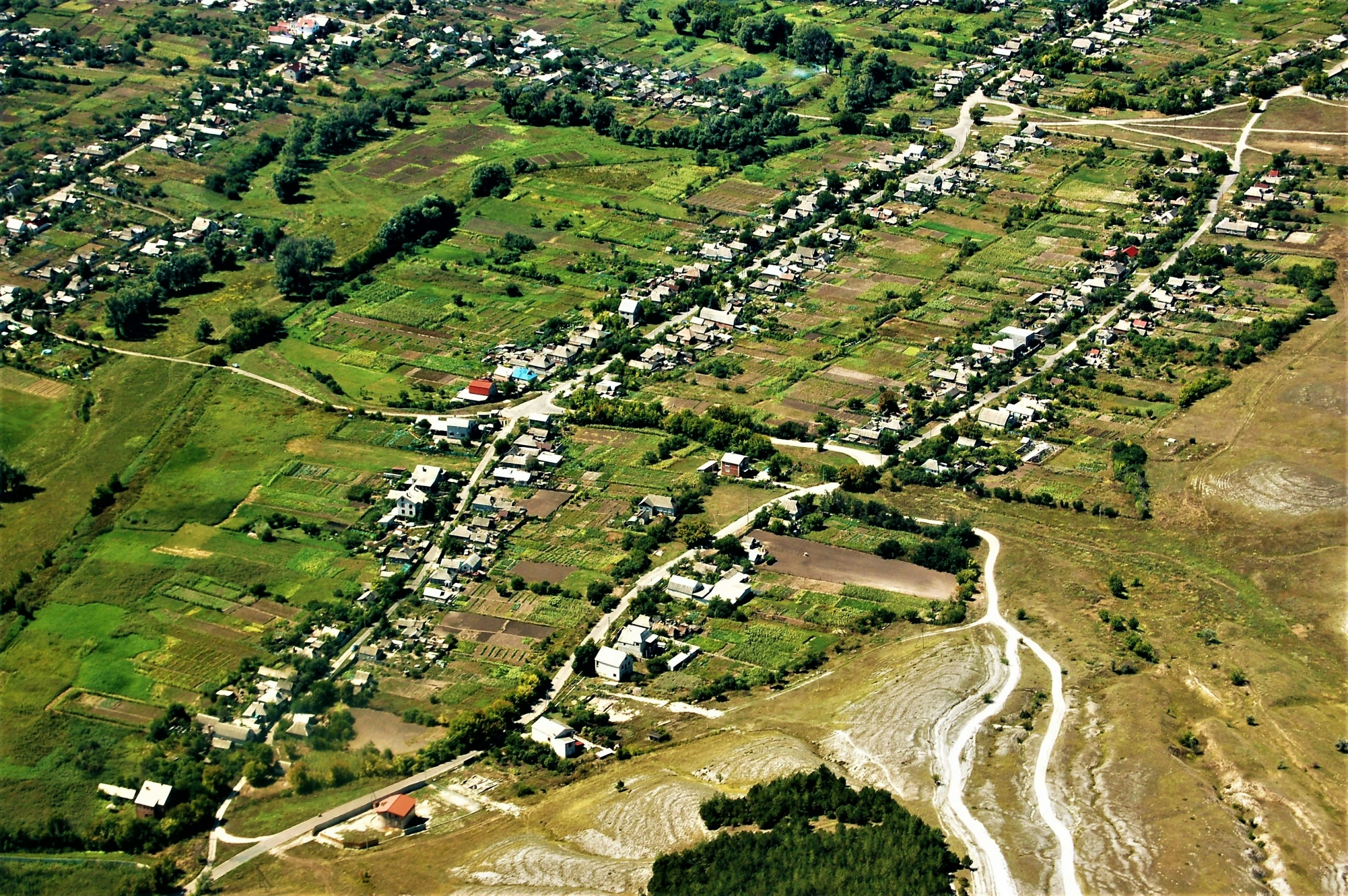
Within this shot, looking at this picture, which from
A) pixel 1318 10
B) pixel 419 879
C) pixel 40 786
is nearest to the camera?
pixel 419 879

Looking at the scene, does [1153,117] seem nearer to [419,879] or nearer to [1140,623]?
[1140,623]

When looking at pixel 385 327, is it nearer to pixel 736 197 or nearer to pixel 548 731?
pixel 736 197

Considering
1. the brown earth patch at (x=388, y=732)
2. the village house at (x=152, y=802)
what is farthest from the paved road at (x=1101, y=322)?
the village house at (x=152, y=802)

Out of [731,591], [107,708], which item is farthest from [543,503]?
[107,708]


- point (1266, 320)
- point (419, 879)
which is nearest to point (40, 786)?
point (419, 879)

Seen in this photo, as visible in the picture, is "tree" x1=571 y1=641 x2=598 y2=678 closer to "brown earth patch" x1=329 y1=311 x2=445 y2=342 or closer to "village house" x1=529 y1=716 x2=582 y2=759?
"village house" x1=529 y1=716 x2=582 y2=759

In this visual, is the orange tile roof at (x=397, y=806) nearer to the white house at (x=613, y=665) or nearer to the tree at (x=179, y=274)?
the white house at (x=613, y=665)
